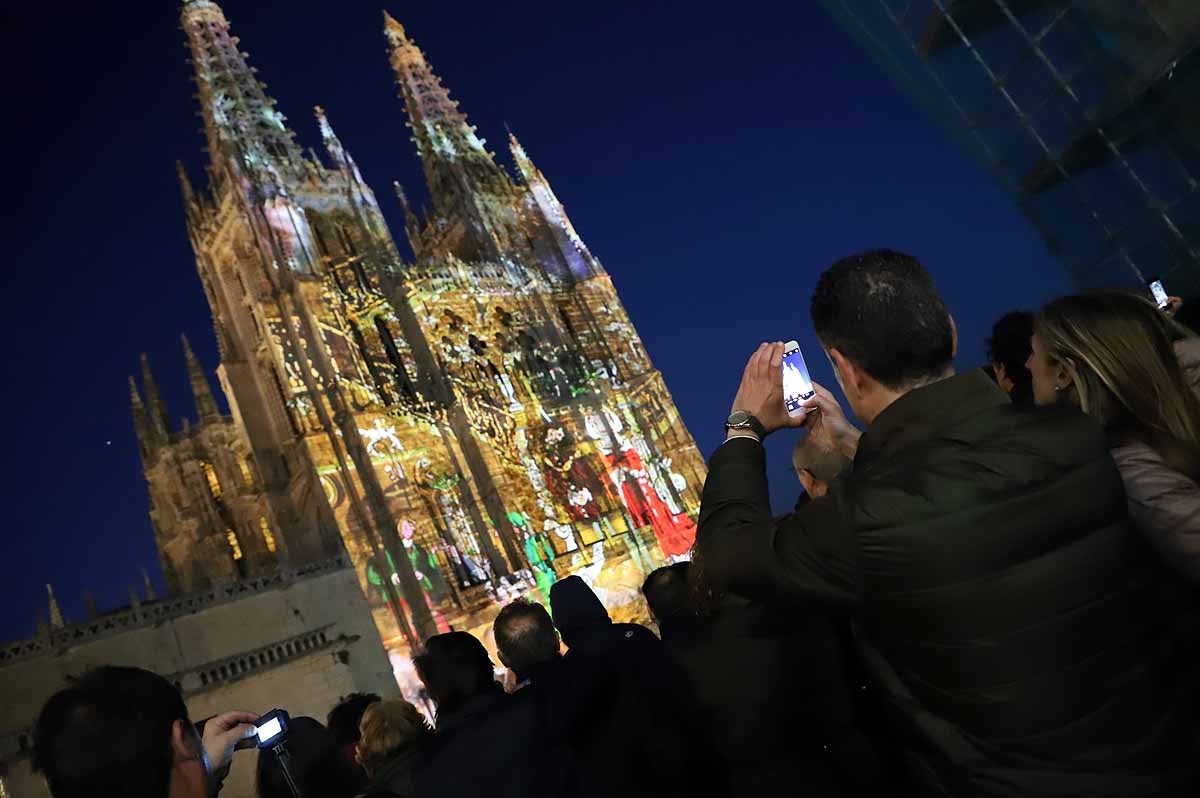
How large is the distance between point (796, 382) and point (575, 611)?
1.89 m

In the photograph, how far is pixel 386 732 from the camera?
4004mm

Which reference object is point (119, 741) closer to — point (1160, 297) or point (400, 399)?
point (1160, 297)

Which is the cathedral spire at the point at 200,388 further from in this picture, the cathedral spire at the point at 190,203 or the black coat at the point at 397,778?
the black coat at the point at 397,778

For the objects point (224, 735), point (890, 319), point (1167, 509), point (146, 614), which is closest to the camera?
point (890, 319)

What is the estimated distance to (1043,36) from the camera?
11.9 m

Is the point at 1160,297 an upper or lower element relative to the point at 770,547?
upper

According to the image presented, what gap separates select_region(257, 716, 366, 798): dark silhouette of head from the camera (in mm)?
3922

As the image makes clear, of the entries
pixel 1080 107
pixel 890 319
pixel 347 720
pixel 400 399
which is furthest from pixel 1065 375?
pixel 400 399

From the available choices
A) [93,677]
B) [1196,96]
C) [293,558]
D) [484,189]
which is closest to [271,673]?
[293,558]

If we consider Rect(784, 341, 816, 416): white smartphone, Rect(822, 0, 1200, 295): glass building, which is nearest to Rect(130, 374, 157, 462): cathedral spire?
Rect(822, 0, 1200, 295): glass building

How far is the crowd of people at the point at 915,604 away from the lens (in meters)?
1.84

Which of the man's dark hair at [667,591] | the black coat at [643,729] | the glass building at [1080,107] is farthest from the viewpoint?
the glass building at [1080,107]

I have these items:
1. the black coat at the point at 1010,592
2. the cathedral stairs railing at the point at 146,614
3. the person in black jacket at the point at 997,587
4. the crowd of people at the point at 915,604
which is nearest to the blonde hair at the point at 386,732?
the crowd of people at the point at 915,604

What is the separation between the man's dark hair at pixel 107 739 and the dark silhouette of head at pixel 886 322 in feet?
7.05
